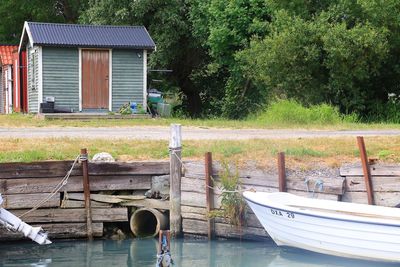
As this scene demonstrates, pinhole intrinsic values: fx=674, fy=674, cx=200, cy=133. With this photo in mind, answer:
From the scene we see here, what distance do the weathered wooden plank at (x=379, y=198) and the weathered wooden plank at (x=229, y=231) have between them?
1.64 metres

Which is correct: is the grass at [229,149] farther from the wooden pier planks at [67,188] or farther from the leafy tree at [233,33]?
the leafy tree at [233,33]

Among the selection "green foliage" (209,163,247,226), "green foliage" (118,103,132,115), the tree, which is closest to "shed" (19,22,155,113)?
"green foliage" (118,103,132,115)

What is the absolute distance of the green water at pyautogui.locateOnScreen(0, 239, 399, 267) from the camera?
11.0 m

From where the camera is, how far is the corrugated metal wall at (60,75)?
89.7 ft

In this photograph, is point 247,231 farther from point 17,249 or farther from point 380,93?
point 380,93

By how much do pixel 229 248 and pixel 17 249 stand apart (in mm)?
3784

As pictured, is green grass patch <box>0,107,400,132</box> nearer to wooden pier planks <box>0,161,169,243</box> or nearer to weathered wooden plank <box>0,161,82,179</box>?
wooden pier planks <box>0,161,169,243</box>

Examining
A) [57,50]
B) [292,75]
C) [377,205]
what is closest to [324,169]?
[377,205]

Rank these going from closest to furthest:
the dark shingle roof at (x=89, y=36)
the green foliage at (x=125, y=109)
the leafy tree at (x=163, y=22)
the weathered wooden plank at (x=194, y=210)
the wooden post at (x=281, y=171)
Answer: the wooden post at (x=281, y=171), the weathered wooden plank at (x=194, y=210), the green foliage at (x=125, y=109), the dark shingle roof at (x=89, y=36), the leafy tree at (x=163, y=22)

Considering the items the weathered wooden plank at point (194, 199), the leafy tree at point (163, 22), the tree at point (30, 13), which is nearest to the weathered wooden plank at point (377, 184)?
the weathered wooden plank at point (194, 199)

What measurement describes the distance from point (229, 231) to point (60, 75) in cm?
1676

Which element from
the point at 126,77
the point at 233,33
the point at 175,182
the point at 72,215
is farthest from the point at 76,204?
the point at 233,33

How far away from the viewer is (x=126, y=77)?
28.1m

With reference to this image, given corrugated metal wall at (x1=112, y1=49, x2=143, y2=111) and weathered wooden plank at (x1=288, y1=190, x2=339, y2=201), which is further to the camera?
corrugated metal wall at (x1=112, y1=49, x2=143, y2=111)
